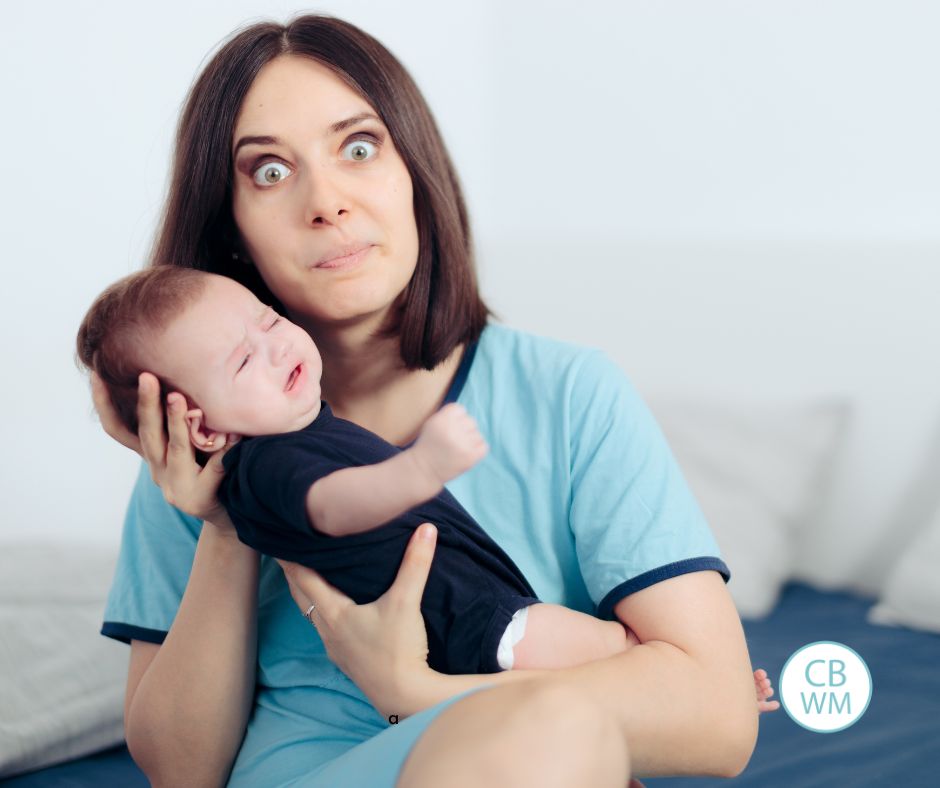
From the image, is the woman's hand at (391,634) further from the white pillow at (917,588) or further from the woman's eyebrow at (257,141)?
the white pillow at (917,588)

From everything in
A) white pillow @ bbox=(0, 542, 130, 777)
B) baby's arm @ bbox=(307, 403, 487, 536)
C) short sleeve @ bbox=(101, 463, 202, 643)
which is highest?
baby's arm @ bbox=(307, 403, 487, 536)

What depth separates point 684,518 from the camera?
1.29 m

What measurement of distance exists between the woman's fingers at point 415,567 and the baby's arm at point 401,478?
0.09 meters

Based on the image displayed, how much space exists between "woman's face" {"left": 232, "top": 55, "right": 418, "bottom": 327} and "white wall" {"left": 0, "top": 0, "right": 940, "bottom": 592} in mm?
1064

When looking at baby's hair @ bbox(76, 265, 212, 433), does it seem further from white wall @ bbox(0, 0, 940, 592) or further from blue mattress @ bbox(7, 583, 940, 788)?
white wall @ bbox(0, 0, 940, 592)

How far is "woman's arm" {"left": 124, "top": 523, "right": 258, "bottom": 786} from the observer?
1328 millimetres

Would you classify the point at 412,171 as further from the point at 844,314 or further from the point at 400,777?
the point at 844,314

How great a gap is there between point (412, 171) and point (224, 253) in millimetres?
297

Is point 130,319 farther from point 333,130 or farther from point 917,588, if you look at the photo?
point 917,588

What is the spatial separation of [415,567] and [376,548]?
0.17ft

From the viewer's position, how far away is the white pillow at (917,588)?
2.10m
